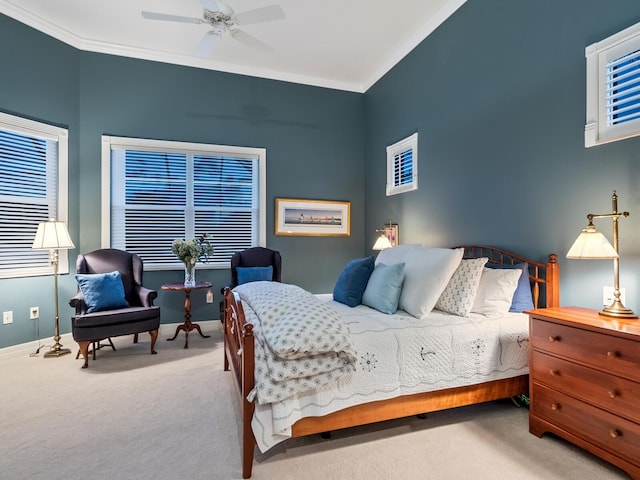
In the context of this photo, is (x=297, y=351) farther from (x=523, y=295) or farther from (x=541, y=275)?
(x=541, y=275)

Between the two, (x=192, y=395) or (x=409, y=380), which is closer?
(x=409, y=380)

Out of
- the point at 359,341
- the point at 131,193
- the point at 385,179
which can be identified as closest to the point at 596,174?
the point at 359,341

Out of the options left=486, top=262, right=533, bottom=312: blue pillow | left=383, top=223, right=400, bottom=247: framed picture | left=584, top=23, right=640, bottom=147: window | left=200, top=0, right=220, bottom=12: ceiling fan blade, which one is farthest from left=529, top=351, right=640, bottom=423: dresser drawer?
left=200, top=0, right=220, bottom=12: ceiling fan blade

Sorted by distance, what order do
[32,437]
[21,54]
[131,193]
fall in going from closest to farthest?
1. [32,437]
2. [21,54]
3. [131,193]

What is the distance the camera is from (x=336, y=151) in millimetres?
5320

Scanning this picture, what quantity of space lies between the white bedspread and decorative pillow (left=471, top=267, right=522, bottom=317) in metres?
0.09

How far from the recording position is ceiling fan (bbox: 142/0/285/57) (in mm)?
3008

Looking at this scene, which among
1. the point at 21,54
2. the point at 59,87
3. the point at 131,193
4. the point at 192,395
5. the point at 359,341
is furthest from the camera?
the point at 131,193

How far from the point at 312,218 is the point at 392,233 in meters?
1.26

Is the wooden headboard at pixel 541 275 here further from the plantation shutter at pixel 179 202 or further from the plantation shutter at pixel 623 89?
the plantation shutter at pixel 179 202

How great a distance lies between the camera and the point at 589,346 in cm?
178

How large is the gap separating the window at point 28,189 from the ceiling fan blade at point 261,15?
8.72 feet

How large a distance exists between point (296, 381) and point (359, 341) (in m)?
0.44

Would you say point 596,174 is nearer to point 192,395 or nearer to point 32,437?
point 192,395
